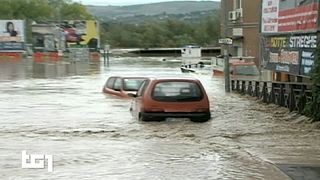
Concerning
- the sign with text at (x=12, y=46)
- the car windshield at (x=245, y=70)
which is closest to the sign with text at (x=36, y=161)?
the car windshield at (x=245, y=70)

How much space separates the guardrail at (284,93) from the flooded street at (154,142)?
0.35 metres

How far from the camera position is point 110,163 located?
426 inches

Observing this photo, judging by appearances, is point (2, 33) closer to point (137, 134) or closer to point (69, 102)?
point (69, 102)

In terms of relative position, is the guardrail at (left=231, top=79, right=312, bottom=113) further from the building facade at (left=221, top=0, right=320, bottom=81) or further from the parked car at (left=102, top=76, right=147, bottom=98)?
the parked car at (left=102, top=76, right=147, bottom=98)

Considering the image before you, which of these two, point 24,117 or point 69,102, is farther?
point 69,102

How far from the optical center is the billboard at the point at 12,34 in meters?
84.1

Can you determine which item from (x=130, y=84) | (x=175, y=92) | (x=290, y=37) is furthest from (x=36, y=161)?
(x=130, y=84)

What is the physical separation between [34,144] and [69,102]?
1300cm

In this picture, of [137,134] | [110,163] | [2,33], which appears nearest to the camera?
[110,163]

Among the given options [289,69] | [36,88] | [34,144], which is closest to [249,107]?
[289,69]

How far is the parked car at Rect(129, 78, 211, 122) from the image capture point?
16781 millimetres

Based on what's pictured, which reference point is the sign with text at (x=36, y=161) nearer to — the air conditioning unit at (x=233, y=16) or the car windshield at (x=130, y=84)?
the car windshield at (x=130, y=84)

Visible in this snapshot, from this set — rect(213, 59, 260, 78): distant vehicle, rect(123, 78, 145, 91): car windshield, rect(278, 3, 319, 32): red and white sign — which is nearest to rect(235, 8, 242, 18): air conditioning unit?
rect(213, 59, 260, 78): distant vehicle

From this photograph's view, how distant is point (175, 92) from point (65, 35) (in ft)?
235
